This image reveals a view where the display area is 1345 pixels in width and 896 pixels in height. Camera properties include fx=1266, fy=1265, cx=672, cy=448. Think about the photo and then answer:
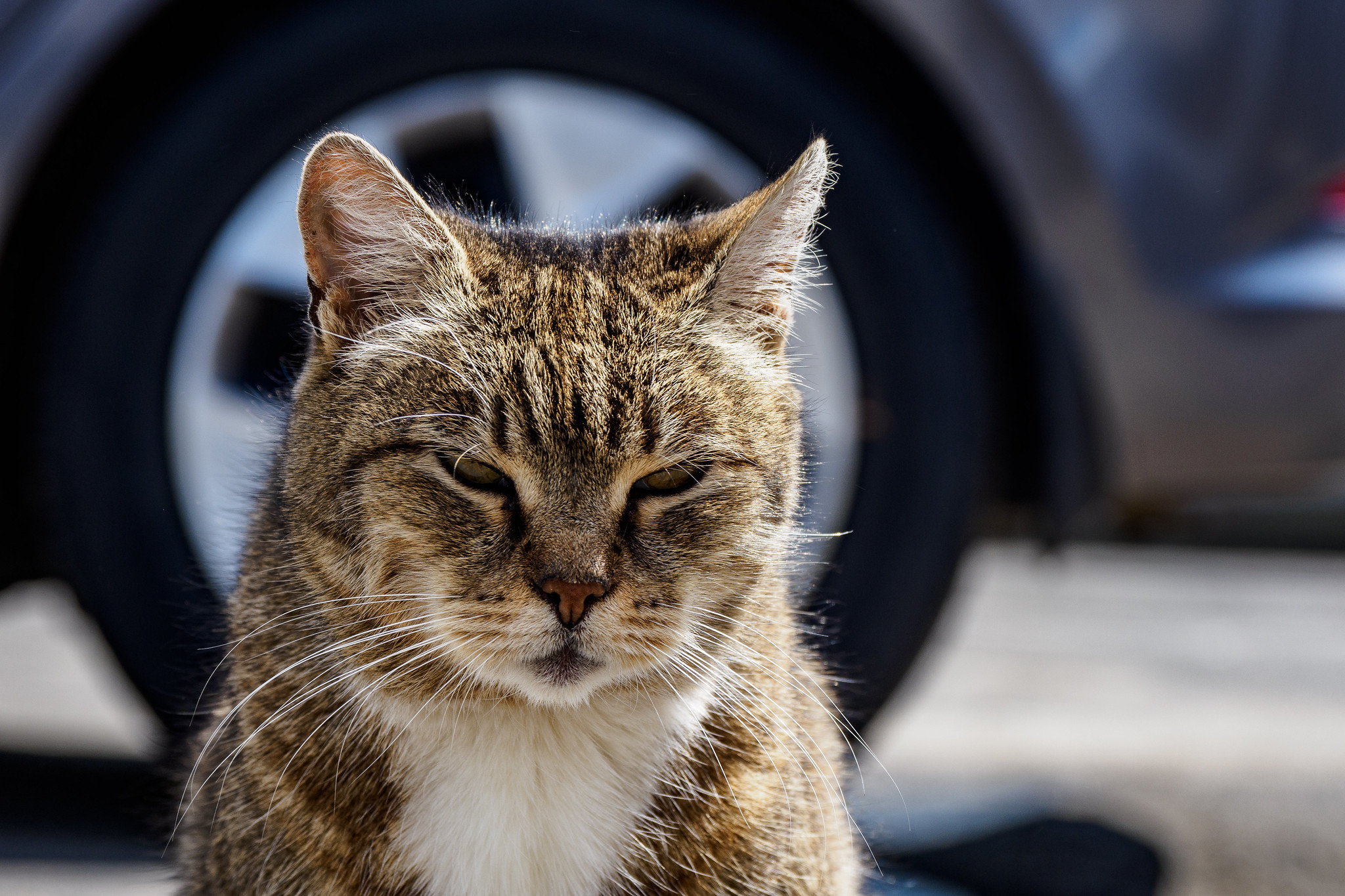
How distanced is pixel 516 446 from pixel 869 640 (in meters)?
1.21

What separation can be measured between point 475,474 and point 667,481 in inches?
8.9

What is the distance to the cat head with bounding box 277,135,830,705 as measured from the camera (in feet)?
4.68

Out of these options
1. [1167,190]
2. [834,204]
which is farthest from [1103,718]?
[834,204]

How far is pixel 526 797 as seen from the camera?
151 centimetres

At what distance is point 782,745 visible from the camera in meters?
1.63

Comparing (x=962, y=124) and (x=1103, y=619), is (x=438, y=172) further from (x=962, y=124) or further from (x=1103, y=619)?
(x=1103, y=619)

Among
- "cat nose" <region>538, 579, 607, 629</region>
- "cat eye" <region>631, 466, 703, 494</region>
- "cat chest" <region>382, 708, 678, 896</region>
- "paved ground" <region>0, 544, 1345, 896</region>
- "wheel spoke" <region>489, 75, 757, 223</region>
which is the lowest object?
"paved ground" <region>0, 544, 1345, 896</region>

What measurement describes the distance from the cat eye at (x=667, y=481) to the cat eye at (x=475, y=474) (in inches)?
6.1

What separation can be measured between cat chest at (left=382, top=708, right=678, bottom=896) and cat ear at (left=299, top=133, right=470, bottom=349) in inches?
20.2

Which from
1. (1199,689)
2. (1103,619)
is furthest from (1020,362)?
(1103,619)

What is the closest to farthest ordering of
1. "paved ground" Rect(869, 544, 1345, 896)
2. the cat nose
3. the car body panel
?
1. the cat nose
2. the car body panel
3. "paved ground" Rect(869, 544, 1345, 896)

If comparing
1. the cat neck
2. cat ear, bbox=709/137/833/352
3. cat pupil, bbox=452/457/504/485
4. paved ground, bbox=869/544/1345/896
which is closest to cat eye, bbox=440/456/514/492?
cat pupil, bbox=452/457/504/485

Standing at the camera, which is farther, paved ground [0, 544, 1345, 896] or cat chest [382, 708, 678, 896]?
paved ground [0, 544, 1345, 896]

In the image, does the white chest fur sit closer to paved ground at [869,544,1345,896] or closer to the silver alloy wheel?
the silver alloy wheel
